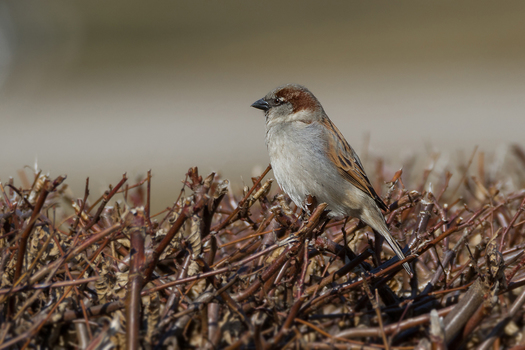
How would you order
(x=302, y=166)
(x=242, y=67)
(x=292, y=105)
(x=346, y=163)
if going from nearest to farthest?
(x=302, y=166) < (x=346, y=163) < (x=292, y=105) < (x=242, y=67)

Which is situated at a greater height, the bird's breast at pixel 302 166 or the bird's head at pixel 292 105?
the bird's head at pixel 292 105

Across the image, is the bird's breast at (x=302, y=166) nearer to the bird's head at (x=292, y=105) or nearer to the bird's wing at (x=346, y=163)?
the bird's wing at (x=346, y=163)

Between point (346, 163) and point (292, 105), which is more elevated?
point (292, 105)

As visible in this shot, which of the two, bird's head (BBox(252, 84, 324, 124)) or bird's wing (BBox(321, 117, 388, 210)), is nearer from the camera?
bird's wing (BBox(321, 117, 388, 210))

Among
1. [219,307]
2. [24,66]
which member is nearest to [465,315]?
[219,307]

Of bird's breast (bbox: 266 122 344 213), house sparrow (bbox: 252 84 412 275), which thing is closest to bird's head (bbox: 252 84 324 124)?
house sparrow (bbox: 252 84 412 275)

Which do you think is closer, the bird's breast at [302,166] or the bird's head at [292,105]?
the bird's breast at [302,166]

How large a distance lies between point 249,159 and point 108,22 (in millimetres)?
14788

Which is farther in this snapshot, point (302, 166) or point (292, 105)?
point (292, 105)

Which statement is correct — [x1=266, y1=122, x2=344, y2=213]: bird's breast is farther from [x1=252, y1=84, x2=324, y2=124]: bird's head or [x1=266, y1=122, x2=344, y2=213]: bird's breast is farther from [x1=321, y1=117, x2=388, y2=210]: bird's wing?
[x1=252, y1=84, x2=324, y2=124]: bird's head

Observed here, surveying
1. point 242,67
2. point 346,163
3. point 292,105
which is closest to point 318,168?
point 346,163

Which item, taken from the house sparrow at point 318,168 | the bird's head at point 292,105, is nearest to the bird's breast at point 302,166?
the house sparrow at point 318,168

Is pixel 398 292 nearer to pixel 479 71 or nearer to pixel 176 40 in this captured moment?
pixel 479 71

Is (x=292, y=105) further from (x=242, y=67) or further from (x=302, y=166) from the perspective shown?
(x=242, y=67)
